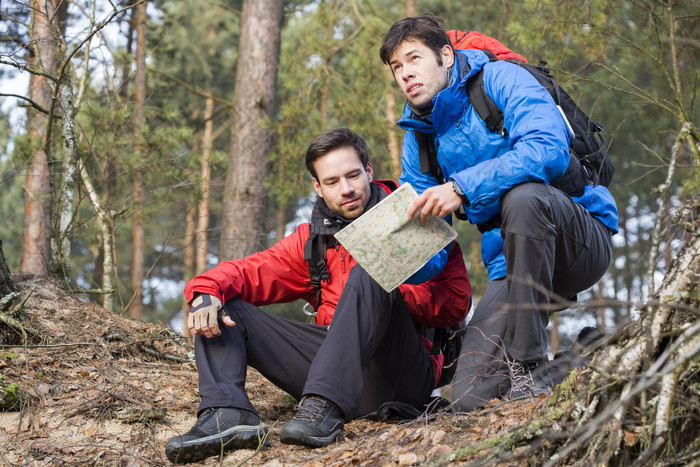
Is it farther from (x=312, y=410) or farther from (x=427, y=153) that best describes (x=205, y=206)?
(x=312, y=410)

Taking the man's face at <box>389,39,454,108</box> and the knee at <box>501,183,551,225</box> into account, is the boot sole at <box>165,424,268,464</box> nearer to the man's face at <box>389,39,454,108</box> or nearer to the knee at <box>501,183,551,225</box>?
the knee at <box>501,183,551,225</box>

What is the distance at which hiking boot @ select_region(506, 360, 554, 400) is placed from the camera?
268 centimetres

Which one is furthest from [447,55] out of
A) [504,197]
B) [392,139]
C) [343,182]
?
[392,139]

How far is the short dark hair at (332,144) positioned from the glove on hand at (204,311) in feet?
3.19

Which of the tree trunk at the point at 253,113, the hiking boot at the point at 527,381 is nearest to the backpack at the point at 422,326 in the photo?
the hiking boot at the point at 527,381

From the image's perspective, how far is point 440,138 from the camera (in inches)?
131

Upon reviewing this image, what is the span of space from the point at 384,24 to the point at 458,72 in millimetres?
6476

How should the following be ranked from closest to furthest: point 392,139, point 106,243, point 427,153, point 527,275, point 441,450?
point 441,450, point 527,275, point 427,153, point 106,243, point 392,139

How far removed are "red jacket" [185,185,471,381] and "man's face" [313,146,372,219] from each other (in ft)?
0.68

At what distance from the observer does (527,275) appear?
2.62 m

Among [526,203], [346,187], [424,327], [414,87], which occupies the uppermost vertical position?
[414,87]

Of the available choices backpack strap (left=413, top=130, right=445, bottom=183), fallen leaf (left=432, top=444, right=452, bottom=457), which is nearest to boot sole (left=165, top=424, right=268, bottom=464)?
fallen leaf (left=432, top=444, right=452, bottom=457)

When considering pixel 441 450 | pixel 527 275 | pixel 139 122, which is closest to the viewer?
pixel 441 450

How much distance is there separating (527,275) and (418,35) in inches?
56.9
